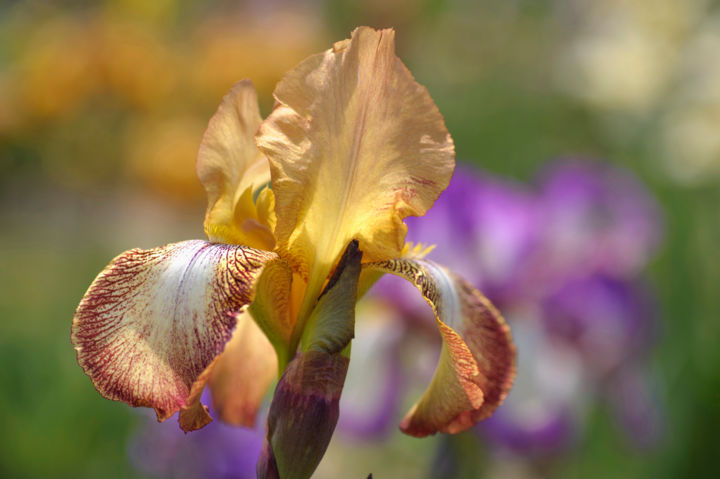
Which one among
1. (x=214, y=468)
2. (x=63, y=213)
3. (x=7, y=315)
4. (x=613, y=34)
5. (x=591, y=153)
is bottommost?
(x=63, y=213)

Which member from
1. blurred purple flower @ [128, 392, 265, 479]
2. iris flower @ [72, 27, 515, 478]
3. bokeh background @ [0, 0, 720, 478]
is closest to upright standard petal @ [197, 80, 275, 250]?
iris flower @ [72, 27, 515, 478]

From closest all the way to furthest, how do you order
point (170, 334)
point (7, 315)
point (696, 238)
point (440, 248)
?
point (170, 334), point (440, 248), point (696, 238), point (7, 315)

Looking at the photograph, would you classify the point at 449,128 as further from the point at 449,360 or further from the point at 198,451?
the point at 449,360

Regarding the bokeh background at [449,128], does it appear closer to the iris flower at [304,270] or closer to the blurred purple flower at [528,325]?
the blurred purple flower at [528,325]

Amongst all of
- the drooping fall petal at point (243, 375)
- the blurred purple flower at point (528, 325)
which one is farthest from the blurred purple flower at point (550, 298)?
the drooping fall petal at point (243, 375)

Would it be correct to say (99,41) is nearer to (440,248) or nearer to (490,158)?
(490,158)

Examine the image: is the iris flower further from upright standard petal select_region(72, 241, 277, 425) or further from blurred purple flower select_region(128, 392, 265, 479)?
blurred purple flower select_region(128, 392, 265, 479)

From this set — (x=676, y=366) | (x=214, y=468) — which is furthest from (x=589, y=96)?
(x=214, y=468)
